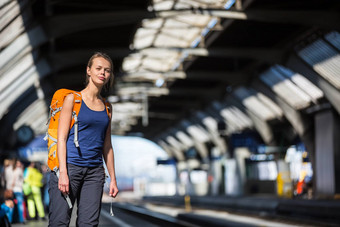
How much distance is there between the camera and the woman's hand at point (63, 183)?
3.84 metres

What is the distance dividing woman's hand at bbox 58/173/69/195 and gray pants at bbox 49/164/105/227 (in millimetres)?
94

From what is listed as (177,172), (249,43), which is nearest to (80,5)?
(249,43)

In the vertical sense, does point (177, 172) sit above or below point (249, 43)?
below

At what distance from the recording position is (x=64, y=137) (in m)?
3.94


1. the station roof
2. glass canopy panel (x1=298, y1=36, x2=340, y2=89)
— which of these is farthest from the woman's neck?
glass canopy panel (x1=298, y1=36, x2=340, y2=89)

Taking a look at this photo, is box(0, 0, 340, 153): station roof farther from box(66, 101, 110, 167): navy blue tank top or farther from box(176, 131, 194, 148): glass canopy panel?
box(176, 131, 194, 148): glass canopy panel

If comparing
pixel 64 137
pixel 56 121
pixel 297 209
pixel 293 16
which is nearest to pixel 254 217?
pixel 297 209

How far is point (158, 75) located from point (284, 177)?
9.60 meters

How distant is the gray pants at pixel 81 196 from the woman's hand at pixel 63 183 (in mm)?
94

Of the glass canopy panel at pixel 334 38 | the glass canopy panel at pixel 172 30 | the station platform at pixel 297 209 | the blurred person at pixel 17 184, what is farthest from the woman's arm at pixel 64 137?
the glass canopy panel at pixel 334 38

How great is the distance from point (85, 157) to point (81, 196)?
26 cm

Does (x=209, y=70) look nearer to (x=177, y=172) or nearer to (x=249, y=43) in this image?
(x=249, y=43)

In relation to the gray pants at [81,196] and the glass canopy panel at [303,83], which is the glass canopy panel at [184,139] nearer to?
the glass canopy panel at [303,83]

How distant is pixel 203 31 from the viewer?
2941 cm
